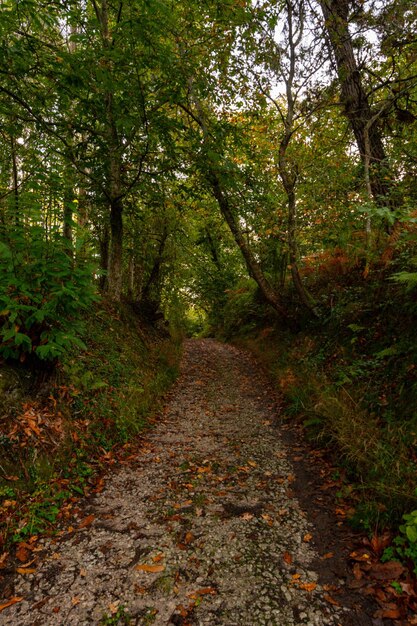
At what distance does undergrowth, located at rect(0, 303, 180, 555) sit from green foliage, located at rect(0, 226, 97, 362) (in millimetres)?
693

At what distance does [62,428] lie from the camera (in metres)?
4.86

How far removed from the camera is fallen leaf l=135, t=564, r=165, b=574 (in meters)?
3.20

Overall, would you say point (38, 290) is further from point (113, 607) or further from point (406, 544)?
point (406, 544)

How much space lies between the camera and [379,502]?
366 centimetres

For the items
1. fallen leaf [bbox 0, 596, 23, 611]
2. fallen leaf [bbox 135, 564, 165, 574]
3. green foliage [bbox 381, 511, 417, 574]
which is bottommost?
fallen leaf [bbox 0, 596, 23, 611]

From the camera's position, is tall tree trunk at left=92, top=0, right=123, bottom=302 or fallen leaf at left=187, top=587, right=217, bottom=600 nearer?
fallen leaf at left=187, top=587, right=217, bottom=600

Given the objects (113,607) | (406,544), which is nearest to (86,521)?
(113,607)

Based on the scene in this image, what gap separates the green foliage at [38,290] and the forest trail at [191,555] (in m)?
2.17

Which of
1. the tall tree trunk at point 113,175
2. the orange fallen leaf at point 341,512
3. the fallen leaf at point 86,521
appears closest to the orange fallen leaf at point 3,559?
the fallen leaf at point 86,521

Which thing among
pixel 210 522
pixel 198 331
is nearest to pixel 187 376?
pixel 210 522

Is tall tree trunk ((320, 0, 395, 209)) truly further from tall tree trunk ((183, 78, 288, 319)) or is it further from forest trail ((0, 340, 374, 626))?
forest trail ((0, 340, 374, 626))

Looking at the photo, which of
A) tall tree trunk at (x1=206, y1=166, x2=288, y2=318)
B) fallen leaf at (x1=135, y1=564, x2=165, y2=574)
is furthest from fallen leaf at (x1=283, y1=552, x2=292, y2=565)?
tall tree trunk at (x1=206, y1=166, x2=288, y2=318)

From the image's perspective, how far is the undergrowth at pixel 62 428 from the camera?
3863 millimetres

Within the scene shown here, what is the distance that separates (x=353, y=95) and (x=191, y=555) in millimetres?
9873
